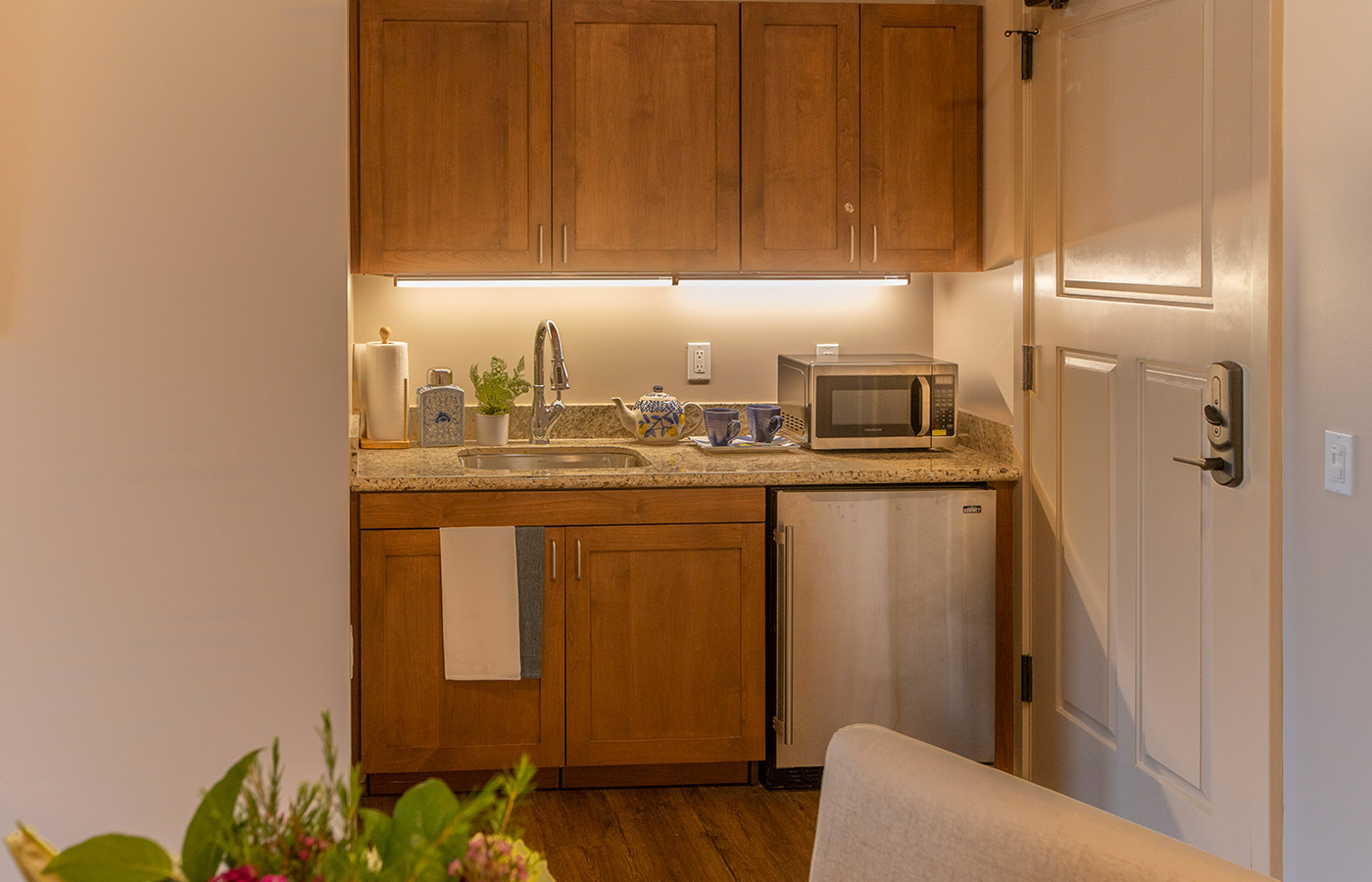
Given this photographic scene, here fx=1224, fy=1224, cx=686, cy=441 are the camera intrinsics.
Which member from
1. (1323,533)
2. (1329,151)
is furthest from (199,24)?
(1323,533)

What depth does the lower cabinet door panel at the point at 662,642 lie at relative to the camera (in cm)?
308

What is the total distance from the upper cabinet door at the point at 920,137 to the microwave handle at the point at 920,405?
13.4 inches

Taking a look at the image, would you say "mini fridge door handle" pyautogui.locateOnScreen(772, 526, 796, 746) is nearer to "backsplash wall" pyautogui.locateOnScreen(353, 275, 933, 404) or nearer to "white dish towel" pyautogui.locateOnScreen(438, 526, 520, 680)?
"white dish towel" pyautogui.locateOnScreen(438, 526, 520, 680)

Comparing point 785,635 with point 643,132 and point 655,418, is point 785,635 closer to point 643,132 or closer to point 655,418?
point 655,418

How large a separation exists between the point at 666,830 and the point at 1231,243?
1.83 meters

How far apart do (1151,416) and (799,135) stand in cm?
133

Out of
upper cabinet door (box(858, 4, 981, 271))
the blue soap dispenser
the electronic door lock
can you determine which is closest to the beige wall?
upper cabinet door (box(858, 4, 981, 271))

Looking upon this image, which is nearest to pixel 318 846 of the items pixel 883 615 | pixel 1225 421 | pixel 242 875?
pixel 242 875

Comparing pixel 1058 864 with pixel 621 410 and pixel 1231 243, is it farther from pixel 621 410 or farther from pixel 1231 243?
pixel 621 410

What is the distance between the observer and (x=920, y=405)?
132 inches

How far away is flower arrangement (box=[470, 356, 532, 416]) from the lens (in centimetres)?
351

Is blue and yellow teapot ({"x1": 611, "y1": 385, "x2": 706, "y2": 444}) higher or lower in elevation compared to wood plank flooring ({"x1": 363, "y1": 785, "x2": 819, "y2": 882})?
higher

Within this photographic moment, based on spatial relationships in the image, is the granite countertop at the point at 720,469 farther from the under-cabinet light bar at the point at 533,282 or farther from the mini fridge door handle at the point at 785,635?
the under-cabinet light bar at the point at 533,282

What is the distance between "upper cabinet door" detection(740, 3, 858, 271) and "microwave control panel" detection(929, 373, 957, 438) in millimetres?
427
